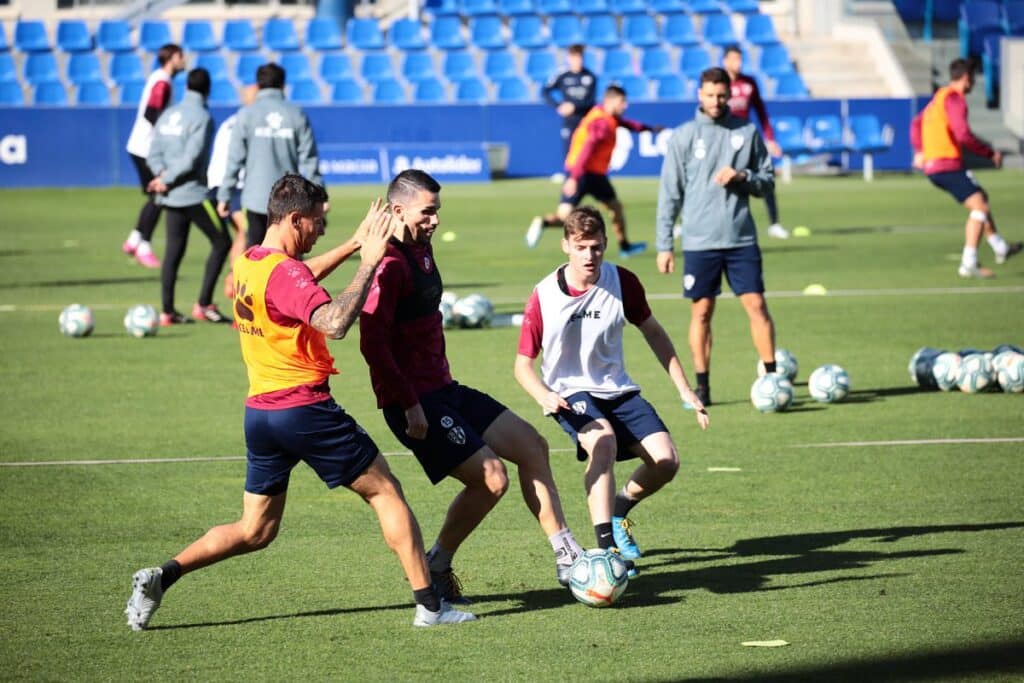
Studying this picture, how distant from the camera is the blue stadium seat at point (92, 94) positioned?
38875 mm

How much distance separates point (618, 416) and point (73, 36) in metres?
36.8

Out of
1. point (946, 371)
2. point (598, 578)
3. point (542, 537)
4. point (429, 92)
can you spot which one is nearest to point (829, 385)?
point (946, 371)

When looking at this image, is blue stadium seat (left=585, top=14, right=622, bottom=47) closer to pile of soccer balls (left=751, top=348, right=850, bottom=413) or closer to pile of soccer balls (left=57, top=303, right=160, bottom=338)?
pile of soccer balls (left=57, top=303, right=160, bottom=338)

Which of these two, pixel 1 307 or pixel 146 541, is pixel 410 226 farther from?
pixel 1 307

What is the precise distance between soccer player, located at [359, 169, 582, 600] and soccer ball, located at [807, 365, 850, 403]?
17.1ft

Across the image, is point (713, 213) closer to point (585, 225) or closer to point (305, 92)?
point (585, 225)

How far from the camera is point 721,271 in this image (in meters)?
11.6

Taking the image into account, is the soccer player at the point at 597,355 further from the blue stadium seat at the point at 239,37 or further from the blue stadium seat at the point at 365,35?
the blue stadium seat at the point at 239,37

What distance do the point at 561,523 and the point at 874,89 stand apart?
3688cm

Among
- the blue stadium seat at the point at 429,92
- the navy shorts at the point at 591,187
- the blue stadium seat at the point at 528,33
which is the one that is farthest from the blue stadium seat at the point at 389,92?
the navy shorts at the point at 591,187

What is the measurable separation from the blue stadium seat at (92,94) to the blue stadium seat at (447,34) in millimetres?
8458

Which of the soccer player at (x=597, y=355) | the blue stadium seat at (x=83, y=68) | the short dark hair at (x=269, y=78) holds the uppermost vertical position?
the soccer player at (x=597, y=355)

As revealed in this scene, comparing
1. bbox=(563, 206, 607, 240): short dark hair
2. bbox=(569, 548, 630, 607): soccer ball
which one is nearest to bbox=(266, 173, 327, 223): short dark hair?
bbox=(563, 206, 607, 240): short dark hair

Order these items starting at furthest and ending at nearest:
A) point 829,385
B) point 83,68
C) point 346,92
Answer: point 83,68 < point 346,92 < point 829,385
